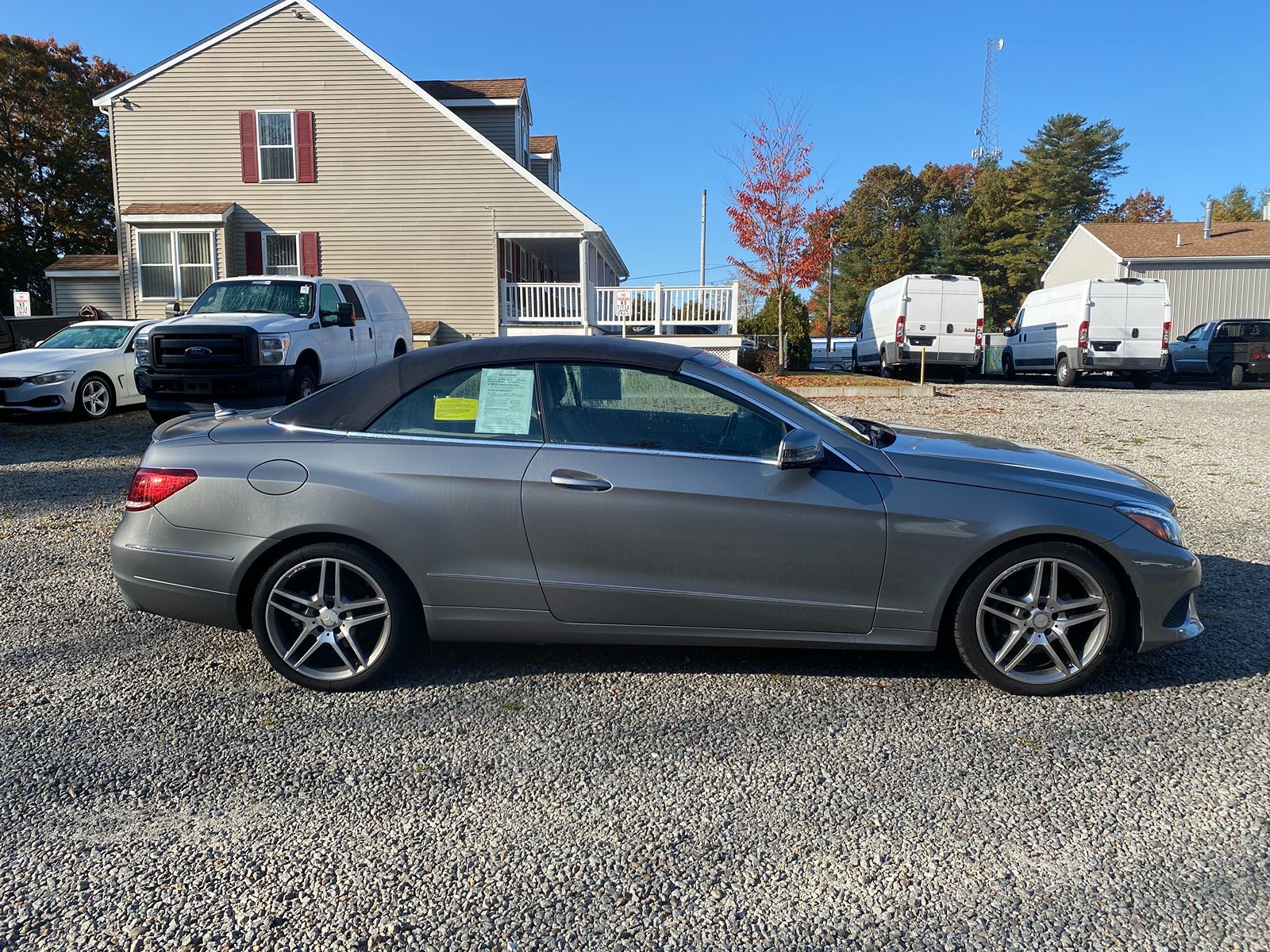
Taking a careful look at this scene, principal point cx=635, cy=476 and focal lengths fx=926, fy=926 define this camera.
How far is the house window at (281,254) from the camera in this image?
23.5 metres

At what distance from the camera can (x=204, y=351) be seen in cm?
1102

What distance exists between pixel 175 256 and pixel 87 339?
410 inches

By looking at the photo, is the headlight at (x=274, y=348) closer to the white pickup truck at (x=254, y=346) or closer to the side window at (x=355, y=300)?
the white pickup truck at (x=254, y=346)

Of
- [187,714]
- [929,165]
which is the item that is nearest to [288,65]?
[187,714]

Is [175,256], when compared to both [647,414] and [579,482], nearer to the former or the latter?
[647,414]

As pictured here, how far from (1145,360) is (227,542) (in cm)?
2210

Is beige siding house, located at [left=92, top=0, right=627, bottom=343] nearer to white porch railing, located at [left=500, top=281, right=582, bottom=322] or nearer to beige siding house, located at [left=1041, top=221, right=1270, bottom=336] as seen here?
white porch railing, located at [left=500, top=281, right=582, bottom=322]

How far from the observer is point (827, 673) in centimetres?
417

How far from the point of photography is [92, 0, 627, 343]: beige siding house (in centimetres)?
2297

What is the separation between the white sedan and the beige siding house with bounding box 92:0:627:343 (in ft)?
31.0

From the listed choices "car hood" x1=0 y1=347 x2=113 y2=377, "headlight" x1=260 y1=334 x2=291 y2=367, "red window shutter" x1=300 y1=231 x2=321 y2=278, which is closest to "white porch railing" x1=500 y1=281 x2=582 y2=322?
"red window shutter" x1=300 y1=231 x2=321 y2=278

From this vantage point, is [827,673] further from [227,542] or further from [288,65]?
[288,65]

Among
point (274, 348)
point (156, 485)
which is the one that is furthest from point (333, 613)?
point (274, 348)

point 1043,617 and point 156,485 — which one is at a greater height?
point 156,485
